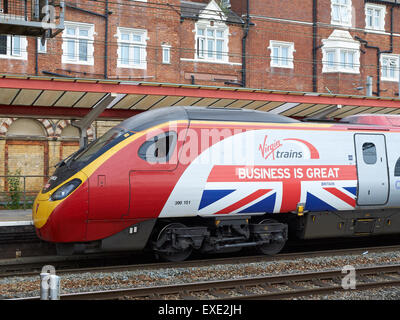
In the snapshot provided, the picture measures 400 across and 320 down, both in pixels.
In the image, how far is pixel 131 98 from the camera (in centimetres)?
1332

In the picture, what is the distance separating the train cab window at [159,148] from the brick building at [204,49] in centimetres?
1133

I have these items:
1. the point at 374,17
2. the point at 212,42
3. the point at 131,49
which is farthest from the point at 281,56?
the point at 131,49

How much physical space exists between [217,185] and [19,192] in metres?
9.07

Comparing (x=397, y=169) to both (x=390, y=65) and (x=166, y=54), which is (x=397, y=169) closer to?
(x=166, y=54)

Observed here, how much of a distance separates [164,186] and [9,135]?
13327 millimetres

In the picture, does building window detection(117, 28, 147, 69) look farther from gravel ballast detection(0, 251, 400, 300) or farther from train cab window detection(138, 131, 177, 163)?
gravel ballast detection(0, 251, 400, 300)

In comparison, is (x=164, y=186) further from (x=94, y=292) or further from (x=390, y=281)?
(x=390, y=281)

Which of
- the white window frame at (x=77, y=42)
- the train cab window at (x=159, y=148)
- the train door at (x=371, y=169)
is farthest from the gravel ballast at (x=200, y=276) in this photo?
the white window frame at (x=77, y=42)

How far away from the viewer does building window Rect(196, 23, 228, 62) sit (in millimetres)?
25719

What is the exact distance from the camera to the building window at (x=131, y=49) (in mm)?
23598

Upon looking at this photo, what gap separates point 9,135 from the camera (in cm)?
2050

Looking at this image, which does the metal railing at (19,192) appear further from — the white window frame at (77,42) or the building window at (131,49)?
the building window at (131,49)

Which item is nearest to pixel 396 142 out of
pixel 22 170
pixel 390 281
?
pixel 390 281

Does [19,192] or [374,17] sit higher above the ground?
Answer: [374,17]
